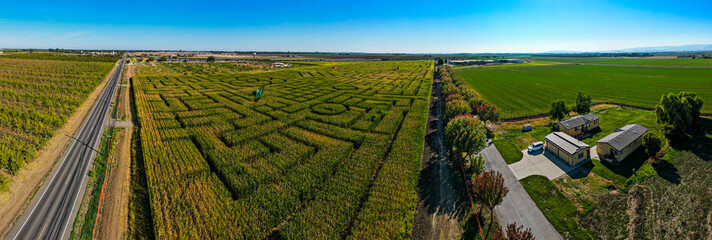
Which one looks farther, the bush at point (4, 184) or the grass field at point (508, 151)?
the grass field at point (508, 151)

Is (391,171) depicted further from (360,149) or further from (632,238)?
(632,238)

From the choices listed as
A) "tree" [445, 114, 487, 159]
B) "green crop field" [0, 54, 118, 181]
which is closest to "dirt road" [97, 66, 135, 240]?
"green crop field" [0, 54, 118, 181]

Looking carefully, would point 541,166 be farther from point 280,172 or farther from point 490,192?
point 280,172

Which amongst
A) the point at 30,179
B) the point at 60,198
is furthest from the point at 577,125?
the point at 30,179

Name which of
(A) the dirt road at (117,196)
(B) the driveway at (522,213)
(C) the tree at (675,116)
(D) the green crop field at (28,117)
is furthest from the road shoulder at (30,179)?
(C) the tree at (675,116)

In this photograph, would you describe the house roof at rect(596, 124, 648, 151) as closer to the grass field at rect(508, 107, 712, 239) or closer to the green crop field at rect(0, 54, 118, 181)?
the grass field at rect(508, 107, 712, 239)

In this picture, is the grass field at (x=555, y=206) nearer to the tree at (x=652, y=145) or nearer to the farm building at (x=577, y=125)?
the tree at (x=652, y=145)

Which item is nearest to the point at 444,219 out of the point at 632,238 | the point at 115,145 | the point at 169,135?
the point at 632,238
